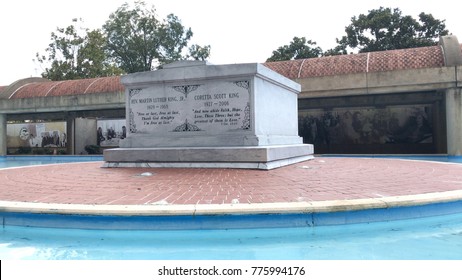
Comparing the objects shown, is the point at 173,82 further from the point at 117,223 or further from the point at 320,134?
the point at 320,134

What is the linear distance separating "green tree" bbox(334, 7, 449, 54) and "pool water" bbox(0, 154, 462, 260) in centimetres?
3607

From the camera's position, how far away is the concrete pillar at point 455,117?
1578cm

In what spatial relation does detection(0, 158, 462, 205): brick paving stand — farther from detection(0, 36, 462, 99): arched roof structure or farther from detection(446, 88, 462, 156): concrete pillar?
detection(0, 36, 462, 99): arched roof structure

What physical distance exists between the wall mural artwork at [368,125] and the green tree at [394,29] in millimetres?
18185

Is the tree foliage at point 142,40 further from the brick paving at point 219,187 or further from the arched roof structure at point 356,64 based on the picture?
the brick paving at point 219,187

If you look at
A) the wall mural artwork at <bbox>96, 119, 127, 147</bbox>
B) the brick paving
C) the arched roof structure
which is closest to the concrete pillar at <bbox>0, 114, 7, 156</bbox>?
the arched roof structure

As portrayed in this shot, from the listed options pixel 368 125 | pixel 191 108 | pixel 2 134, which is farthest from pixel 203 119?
pixel 2 134

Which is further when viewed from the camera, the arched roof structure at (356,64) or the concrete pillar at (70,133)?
the concrete pillar at (70,133)

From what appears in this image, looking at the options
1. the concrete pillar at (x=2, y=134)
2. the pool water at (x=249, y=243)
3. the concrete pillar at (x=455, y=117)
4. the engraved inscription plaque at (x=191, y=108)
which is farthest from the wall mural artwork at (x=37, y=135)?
the pool water at (x=249, y=243)

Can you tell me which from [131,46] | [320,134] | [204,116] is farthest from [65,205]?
[131,46]

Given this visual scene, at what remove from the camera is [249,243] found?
3.60 meters

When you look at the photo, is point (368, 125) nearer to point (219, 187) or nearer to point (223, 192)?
point (219, 187)

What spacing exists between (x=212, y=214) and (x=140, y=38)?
140ft

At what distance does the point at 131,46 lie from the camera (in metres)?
43.1
